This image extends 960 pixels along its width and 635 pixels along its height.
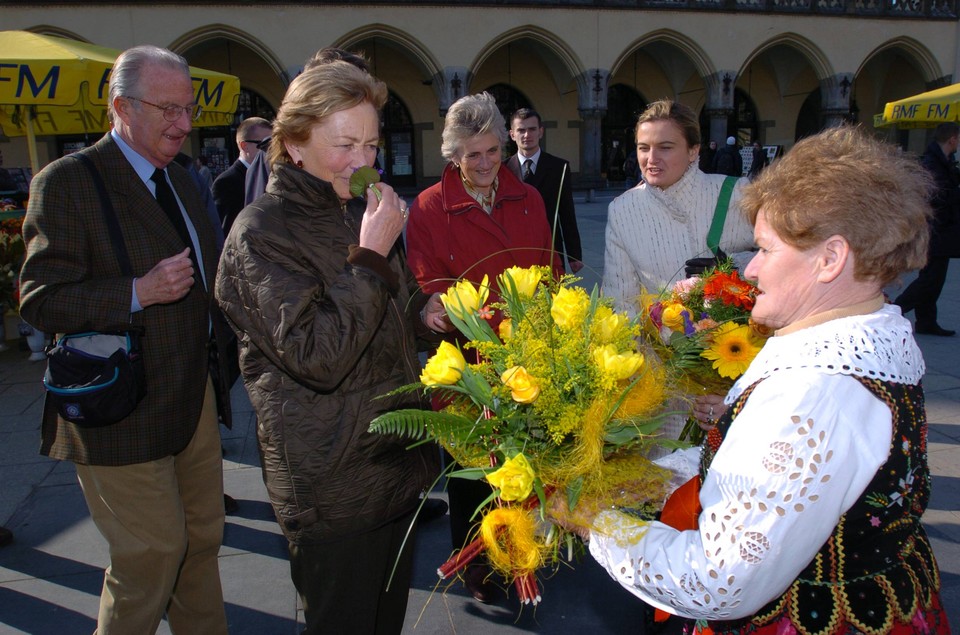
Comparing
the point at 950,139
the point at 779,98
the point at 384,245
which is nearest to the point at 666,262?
the point at 384,245

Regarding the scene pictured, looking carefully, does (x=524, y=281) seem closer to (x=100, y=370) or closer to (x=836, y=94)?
(x=100, y=370)

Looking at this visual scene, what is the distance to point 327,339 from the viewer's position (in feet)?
5.73

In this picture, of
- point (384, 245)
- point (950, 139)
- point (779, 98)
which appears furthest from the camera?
point (779, 98)

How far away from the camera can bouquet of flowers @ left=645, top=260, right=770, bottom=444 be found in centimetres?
199

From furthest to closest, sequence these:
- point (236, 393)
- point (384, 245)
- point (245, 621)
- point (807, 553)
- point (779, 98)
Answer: point (779, 98) < point (236, 393) < point (245, 621) < point (384, 245) < point (807, 553)

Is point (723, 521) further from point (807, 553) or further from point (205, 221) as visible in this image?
point (205, 221)

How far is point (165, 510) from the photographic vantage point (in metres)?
2.24

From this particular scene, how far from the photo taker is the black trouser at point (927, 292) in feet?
22.3

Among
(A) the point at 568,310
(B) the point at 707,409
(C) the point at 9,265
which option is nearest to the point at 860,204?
(A) the point at 568,310

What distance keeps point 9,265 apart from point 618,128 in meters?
23.7

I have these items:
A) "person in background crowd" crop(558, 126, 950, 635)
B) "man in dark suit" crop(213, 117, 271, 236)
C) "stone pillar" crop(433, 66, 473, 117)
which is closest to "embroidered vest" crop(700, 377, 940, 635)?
"person in background crowd" crop(558, 126, 950, 635)

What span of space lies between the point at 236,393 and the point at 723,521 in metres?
5.33

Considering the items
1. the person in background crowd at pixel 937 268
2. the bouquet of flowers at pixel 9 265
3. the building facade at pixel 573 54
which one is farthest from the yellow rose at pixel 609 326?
the building facade at pixel 573 54

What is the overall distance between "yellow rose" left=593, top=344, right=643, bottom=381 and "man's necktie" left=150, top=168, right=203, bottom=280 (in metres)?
1.60
